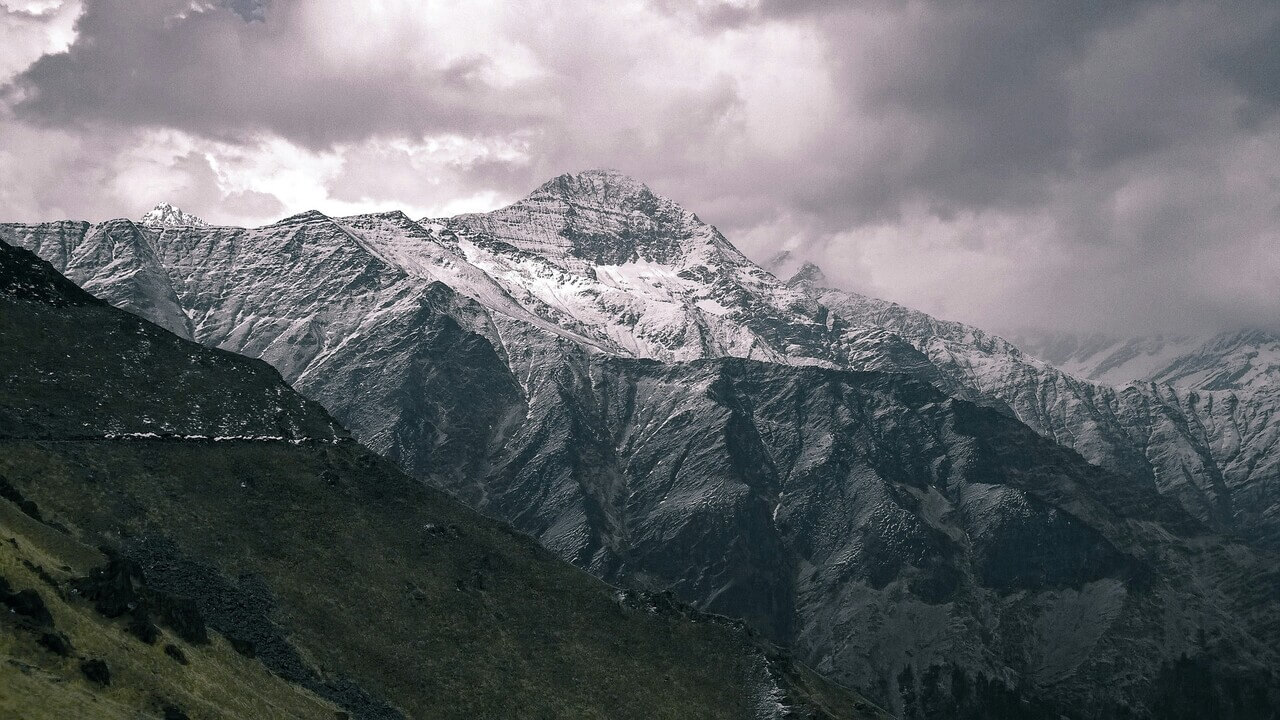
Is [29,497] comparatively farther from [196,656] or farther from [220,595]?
[196,656]

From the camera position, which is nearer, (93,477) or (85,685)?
(85,685)

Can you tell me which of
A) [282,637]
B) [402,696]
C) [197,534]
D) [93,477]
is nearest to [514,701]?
[402,696]

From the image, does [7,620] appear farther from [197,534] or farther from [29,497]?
[197,534]

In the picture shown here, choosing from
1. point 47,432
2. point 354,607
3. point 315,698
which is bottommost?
point 315,698

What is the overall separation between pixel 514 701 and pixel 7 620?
105m

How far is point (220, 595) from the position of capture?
6988 inches

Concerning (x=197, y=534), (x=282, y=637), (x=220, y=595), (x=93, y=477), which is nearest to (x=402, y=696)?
(x=282, y=637)

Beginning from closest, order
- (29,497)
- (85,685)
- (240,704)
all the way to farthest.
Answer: (85,685) → (240,704) → (29,497)

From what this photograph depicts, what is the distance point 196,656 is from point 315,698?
2742 cm

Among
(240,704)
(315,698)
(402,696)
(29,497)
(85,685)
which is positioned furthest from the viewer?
(402,696)

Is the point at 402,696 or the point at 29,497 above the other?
the point at 29,497

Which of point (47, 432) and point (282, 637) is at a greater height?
point (47, 432)

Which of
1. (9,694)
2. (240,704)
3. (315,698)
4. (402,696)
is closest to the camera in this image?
(9,694)

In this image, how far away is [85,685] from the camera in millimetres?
105375
